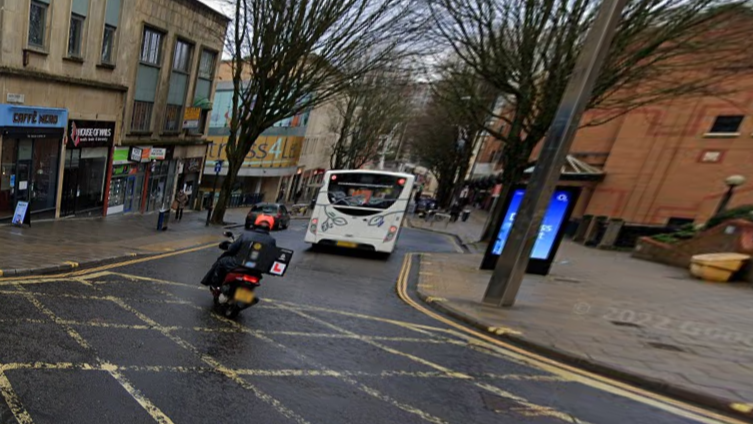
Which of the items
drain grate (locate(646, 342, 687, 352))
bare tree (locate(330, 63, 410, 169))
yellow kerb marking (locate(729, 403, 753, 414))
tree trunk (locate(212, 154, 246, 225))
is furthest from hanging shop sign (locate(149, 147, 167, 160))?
yellow kerb marking (locate(729, 403, 753, 414))

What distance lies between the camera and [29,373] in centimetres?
377

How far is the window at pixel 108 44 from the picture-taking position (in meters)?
14.6

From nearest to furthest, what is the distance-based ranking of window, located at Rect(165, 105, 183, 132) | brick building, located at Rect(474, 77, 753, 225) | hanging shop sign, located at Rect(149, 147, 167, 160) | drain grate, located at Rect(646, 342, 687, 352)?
drain grate, located at Rect(646, 342, 687, 352) < brick building, located at Rect(474, 77, 753, 225) < hanging shop sign, located at Rect(149, 147, 167, 160) < window, located at Rect(165, 105, 183, 132)

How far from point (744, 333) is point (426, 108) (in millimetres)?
40855

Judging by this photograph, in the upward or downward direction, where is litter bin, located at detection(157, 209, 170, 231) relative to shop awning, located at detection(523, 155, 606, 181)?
downward

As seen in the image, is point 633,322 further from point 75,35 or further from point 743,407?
point 75,35

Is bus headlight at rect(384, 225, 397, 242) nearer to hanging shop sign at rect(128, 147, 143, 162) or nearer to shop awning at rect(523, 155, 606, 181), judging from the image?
hanging shop sign at rect(128, 147, 143, 162)

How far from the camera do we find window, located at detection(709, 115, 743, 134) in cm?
1850

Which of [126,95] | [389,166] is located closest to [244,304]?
[126,95]

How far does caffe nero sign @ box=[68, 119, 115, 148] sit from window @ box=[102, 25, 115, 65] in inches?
91.9

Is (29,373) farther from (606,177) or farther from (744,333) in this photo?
(606,177)

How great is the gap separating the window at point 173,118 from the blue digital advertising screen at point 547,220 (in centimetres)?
1662

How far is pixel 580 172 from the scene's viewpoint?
24.3 meters

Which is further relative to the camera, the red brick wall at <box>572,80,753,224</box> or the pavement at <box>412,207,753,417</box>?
the red brick wall at <box>572,80,753,224</box>
